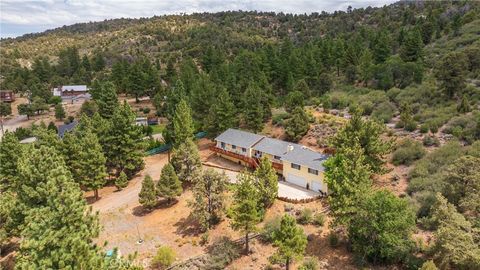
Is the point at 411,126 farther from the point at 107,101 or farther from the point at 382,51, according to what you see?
the point at 107,101

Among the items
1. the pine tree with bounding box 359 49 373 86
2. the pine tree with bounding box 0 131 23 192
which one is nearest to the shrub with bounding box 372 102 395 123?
the pine tree with bounding box 359 49 373 86

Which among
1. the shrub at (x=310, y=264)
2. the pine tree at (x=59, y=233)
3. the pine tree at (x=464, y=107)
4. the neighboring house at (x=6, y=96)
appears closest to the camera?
the pine tree at (x=59, y=233)

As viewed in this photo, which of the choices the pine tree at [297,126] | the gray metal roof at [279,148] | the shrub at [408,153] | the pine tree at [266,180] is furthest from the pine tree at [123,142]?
the shrub at [408,153]

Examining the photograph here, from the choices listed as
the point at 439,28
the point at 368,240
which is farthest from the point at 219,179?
the point at 439,28

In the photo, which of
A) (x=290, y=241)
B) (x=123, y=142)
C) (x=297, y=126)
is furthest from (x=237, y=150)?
(x=290, y=241)

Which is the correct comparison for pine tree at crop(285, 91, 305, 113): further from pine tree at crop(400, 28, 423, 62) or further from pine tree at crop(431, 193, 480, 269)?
pine tree at crop(431, 193, 480, 269)

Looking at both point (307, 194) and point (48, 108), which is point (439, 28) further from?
point (48, 108)

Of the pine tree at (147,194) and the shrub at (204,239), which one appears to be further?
the pine tree at (147,194)

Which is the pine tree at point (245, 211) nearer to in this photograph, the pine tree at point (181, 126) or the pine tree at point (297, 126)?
the pine tree at point (181, 126)
